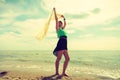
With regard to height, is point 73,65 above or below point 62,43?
below

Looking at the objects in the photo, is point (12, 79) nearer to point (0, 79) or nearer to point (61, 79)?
point (0, 79)

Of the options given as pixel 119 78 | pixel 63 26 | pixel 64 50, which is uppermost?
pixel 63 26

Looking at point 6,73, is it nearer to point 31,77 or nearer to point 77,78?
point 31,77

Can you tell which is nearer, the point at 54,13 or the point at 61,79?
the point at 61,79

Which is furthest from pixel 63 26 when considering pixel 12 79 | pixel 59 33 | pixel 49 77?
pixel 12 79

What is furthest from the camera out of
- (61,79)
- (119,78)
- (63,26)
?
(119,78)

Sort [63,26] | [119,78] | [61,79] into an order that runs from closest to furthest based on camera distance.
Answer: [61,79] < [63,26] < [119,78]

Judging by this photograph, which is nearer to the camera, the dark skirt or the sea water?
the dark skirt

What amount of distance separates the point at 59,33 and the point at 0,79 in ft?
5.79

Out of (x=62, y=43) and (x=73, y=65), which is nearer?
(x=62, y=43)

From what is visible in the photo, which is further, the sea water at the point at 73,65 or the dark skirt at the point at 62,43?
the sea water at the point at 73,65

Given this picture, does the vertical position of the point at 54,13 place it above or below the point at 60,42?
above

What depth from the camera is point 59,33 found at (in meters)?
6.89

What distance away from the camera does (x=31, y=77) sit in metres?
6.95
